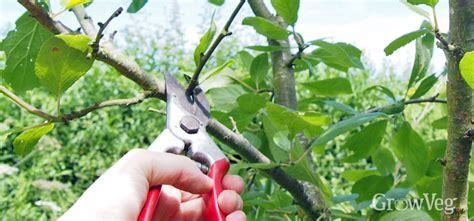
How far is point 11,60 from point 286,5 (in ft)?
1.14

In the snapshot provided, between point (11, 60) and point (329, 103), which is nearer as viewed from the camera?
point (11, 60)

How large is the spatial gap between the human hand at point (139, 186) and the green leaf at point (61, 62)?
0.10m

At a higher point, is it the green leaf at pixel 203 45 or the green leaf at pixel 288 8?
the green leaf at pixel 288 8

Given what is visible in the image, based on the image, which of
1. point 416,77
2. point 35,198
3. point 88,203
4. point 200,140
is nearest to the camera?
point 88,203

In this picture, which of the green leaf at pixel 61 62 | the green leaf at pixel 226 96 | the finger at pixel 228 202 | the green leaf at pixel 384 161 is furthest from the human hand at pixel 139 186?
the green leaf at pixel 384 161

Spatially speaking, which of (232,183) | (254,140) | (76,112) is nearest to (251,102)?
(254,140)

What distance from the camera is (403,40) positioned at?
2.46 feet

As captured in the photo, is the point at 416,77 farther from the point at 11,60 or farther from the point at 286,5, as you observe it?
the point at 11,60

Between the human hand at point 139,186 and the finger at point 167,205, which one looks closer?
the human hand at point 139,186

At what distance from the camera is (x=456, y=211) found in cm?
71

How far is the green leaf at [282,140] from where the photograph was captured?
792 millimetres

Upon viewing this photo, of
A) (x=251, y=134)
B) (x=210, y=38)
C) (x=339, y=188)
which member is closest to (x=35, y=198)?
(x=339, y=188)

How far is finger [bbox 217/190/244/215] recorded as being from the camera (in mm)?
714

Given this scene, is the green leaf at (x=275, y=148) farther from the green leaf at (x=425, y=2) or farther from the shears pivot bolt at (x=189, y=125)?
the green leaf at (x=425, y=2)
